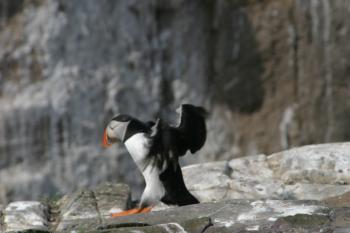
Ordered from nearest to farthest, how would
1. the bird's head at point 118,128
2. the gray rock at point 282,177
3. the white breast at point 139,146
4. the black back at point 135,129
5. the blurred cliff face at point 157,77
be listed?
the white breast at point 139,146 < the black back at point 135,129 < the bird's head at point 118,128 < the gray rock at point 282,177 < the blurred cliff face at point 157,77

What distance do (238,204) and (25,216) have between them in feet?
4.79

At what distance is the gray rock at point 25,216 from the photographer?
6823 mm

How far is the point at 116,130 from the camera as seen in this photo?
7.30 meters

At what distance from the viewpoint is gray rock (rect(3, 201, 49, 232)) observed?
269 inches

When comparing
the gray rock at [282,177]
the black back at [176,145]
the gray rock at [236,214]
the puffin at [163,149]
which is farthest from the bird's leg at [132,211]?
the gray rock at [282,177]

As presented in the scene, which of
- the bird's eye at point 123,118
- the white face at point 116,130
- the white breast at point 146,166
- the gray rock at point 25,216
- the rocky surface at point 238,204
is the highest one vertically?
the bird's eye at point 123,118

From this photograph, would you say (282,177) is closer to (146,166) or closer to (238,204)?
(146,166)

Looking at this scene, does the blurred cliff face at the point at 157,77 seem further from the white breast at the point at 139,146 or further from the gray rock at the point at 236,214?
the gray rock at the point at 236,214

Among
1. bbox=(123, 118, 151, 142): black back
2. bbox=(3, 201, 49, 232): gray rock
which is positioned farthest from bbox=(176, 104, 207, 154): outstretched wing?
bbox=(3, 201, 49, 232): gray rock

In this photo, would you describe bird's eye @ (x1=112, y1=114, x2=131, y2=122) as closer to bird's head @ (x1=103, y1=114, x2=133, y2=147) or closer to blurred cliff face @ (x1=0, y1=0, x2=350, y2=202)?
bird's head @ (x1=103, y1=114, x2=133, y2=147)

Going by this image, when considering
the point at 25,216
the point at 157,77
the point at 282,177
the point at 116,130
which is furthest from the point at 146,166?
the point at 157,77

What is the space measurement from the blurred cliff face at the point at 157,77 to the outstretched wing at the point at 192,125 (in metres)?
6.58

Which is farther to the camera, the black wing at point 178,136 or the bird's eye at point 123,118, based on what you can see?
the bird's eye at point 123,118

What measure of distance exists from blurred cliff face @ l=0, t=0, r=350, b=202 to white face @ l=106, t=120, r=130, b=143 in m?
6.28
